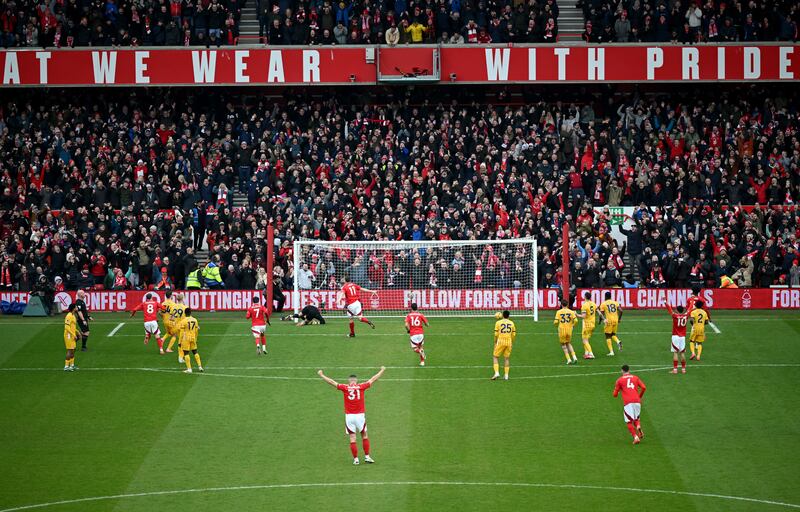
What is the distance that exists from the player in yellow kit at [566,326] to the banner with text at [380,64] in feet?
58.1

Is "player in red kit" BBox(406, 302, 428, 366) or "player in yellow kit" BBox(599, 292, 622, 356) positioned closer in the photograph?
"player in red kit" BBox(406, 302, 428, 366)

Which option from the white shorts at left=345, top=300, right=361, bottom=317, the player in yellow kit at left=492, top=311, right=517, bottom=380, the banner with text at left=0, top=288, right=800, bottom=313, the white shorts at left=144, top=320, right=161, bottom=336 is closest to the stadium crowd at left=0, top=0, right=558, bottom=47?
the banner with text at left=0, top=288, right=800, bottom=313

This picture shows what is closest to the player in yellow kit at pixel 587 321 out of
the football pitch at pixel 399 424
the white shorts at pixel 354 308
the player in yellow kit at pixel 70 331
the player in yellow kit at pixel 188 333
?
the football pitch at pixel 399 424

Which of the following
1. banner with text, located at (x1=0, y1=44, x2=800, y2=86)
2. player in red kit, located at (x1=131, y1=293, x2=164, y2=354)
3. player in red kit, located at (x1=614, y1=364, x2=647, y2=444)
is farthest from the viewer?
banner with text, located at (x1=0, y1=44, x2=800, y2=86)

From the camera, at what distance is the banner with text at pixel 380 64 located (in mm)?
47031

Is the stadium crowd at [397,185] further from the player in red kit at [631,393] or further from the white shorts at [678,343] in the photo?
the player in red kit at [631,393]

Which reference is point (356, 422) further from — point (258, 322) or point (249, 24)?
point (249, 24)

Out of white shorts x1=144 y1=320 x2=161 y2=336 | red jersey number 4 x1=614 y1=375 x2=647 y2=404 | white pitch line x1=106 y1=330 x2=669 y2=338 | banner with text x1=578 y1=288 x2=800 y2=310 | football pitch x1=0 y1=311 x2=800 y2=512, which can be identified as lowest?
football pitch x1=0 y1=311 x2=800 y2=512

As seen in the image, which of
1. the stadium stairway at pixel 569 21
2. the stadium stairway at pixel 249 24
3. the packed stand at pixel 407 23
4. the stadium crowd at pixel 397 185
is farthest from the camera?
the stadium stairway at pixel 249 24

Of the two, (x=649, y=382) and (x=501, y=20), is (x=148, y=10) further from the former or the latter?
(x=649, y=382)

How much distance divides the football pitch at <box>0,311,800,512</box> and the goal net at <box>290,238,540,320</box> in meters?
1.39

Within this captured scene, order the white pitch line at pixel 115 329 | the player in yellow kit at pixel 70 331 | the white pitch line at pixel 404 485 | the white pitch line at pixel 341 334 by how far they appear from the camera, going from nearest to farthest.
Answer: the white pitch line at pixel 404 485 < the player in yellow kit at pixel 70 331 < the white pitch line at pixel 341 334 < the white pitch line at pixel 115 329

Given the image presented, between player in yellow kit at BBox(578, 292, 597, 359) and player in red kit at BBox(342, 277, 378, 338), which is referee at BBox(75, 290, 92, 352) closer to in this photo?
player in red kit at BBox(342, 277, 378, 338)

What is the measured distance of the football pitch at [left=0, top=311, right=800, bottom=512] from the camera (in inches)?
855
